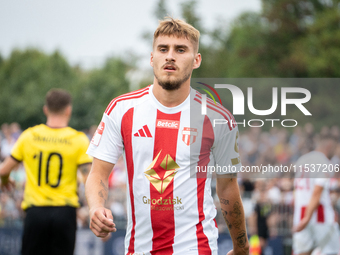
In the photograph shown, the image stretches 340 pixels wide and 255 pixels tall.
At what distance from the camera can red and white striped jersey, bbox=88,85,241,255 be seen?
3.27 m

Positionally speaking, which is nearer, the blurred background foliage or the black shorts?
the black shorts

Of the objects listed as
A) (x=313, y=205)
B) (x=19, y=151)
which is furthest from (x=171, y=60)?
(x=313, y=205)

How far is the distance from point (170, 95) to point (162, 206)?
34.7 inches

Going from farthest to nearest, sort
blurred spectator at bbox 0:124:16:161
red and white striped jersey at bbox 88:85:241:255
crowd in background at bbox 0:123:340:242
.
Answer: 1. blurred spectator at bbox 0:124:16:161
2. crowd in background at bbox 0:123:340:242
3. red and white striped jersey at bbox 88:85:241:255

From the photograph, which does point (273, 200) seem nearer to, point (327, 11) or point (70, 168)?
point (70, 168)

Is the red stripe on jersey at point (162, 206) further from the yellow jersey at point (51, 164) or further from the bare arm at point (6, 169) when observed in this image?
the bare arm at point (6, 169)

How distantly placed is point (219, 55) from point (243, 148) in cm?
2936

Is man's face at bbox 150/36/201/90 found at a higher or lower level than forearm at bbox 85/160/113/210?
higher

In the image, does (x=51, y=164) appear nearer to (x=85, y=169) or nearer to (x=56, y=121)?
(x=85, y=169)

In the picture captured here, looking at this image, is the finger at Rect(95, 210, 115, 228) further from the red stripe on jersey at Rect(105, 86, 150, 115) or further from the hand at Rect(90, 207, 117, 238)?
the red stripe on jersey at Rect(105, 86, 150, 115)

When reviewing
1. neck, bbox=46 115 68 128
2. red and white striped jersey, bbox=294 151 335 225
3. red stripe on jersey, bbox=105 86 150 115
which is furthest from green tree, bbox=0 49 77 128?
red stripe on jersey, bbox=105 86 150 115

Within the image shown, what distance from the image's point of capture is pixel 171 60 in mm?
3307

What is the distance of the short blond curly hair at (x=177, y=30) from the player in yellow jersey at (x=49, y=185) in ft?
8.67

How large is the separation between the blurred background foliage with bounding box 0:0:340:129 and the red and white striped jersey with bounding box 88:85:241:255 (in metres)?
25.0
